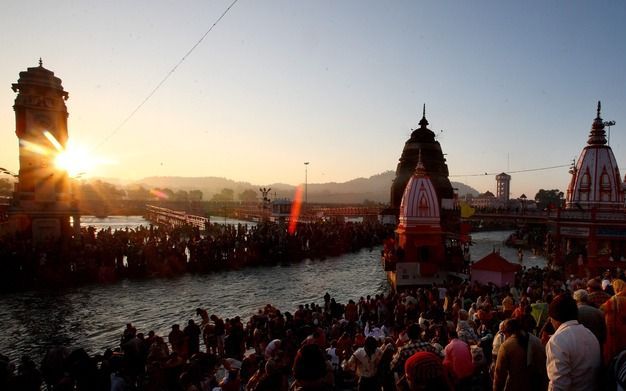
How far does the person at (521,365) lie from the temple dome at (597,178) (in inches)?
1242

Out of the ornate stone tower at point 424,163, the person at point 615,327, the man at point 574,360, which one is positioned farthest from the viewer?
the ornate stone tower at point 424,163

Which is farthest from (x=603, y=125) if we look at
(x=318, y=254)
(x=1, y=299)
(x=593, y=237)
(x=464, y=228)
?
(x=1, y=299)

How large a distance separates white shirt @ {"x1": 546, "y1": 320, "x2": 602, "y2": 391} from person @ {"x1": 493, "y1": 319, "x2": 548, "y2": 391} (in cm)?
56

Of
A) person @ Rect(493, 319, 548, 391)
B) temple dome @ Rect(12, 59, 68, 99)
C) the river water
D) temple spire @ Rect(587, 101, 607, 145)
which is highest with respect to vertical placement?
temple dome @ Rect(12, 59, 68, 99)

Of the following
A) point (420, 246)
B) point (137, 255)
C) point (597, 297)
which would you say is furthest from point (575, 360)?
point (137, 255)

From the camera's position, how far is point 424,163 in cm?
5122

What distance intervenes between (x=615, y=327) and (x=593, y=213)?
28493 millimetres

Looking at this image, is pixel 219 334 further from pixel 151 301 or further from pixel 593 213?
pixel 593 213

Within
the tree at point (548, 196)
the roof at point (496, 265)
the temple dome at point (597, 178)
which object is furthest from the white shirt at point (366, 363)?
the tree at point (548, 196)

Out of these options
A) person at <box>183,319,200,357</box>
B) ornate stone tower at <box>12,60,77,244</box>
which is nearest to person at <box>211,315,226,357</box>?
person at <box>183,319,200,357</box>

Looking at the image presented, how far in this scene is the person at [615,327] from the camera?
13.4ft

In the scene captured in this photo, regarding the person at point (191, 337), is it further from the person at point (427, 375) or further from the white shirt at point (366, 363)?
the person at point (427, 375)

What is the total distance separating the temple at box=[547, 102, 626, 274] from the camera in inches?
A: 1067

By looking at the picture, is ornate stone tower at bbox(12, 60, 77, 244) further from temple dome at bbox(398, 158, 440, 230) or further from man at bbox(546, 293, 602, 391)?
man at bbox(546, 293, 602, 391)
